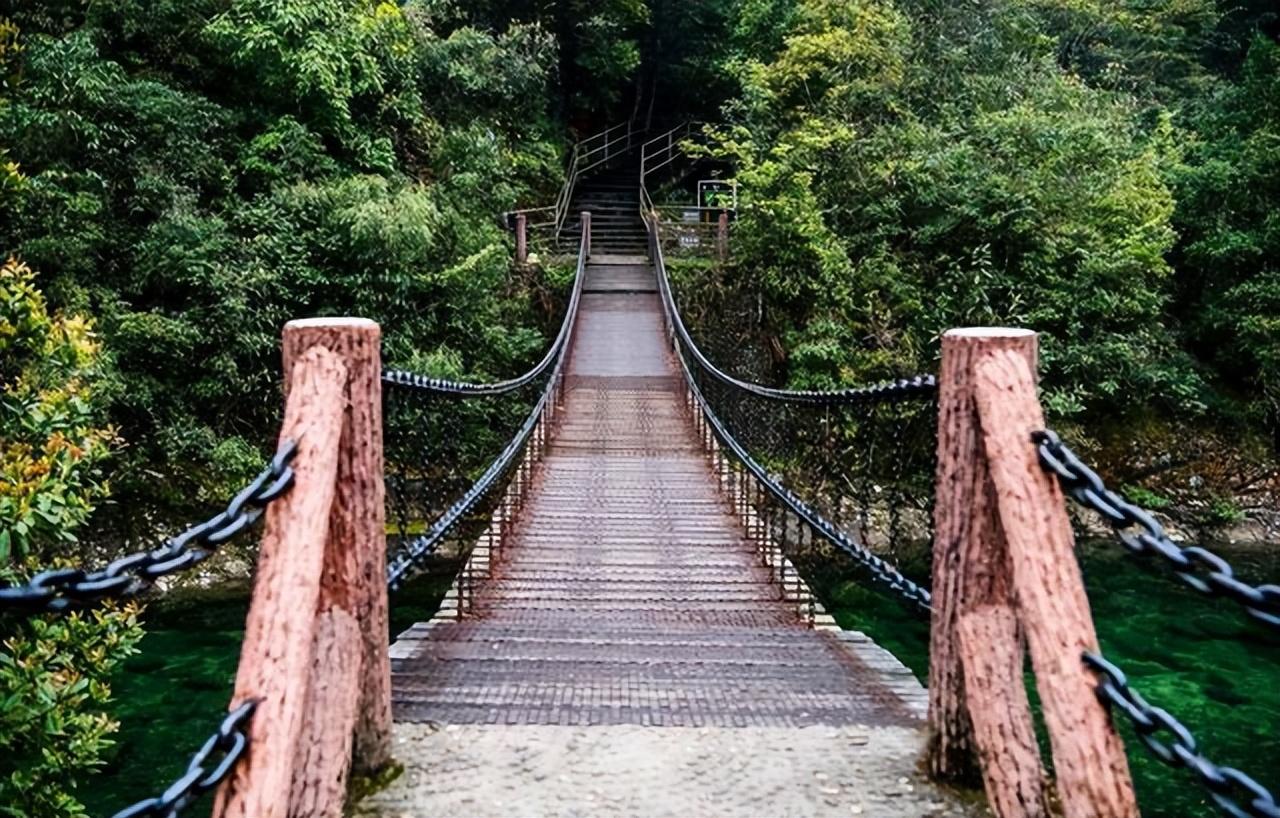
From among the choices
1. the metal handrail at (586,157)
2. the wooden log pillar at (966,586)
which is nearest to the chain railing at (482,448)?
the metal handrail at (586,157)

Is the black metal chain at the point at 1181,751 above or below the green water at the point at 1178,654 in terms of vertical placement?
above

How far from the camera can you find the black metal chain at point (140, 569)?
1.29 metres

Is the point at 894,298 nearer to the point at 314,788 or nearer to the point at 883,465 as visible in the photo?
the point at 883,465

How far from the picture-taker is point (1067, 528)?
178 centimetres

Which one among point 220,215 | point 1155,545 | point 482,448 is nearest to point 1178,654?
point 482,448

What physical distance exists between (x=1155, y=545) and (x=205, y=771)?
4.74 ft

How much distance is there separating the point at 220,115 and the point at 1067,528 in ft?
36.0

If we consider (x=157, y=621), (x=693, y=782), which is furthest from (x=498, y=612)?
(x=157, y=621)

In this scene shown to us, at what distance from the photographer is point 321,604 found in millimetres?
2037

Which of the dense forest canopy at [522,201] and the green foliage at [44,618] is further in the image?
the dense forest canopy at [522,201]

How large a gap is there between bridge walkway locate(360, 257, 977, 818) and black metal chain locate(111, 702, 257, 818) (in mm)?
682

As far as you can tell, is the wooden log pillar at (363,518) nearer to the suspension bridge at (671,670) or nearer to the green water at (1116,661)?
the suspension bridge at (671,670)

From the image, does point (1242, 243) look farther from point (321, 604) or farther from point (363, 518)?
point (321, 604)

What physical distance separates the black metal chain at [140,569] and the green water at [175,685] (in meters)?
3.56
